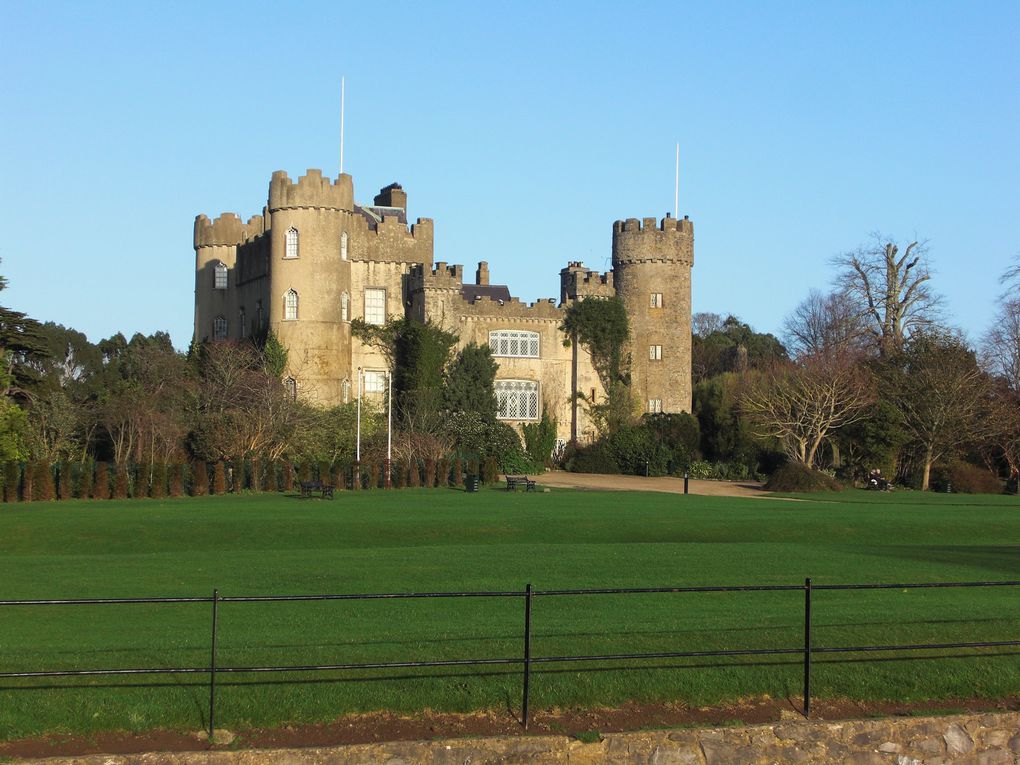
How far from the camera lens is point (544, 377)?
5844 cm

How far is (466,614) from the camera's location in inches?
599

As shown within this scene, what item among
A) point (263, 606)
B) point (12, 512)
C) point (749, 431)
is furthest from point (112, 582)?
point (749, 431)

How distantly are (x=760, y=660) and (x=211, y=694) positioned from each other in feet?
18.5

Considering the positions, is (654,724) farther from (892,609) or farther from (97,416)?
(97,416)

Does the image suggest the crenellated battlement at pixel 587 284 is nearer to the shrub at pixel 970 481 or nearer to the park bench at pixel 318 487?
the shrub at pixel 970 481

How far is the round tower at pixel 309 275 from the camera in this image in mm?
53844

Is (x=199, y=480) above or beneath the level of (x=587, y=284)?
beneath

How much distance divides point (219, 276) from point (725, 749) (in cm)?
5474

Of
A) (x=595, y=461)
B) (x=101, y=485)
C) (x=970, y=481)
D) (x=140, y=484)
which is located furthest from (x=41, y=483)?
(x=970, y=481)

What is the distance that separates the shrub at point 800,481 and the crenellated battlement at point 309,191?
22442mm

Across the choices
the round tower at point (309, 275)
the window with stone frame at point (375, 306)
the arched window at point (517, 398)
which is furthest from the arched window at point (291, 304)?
the arched window at point (517, 398)

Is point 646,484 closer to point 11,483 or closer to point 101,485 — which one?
point 101,485

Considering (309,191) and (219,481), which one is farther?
(309,191)

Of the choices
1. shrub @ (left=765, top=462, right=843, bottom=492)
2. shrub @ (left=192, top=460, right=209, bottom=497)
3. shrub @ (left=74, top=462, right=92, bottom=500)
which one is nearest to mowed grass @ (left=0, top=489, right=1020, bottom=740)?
shrub @ (left=74, top=462, right=92, bottom=500)
